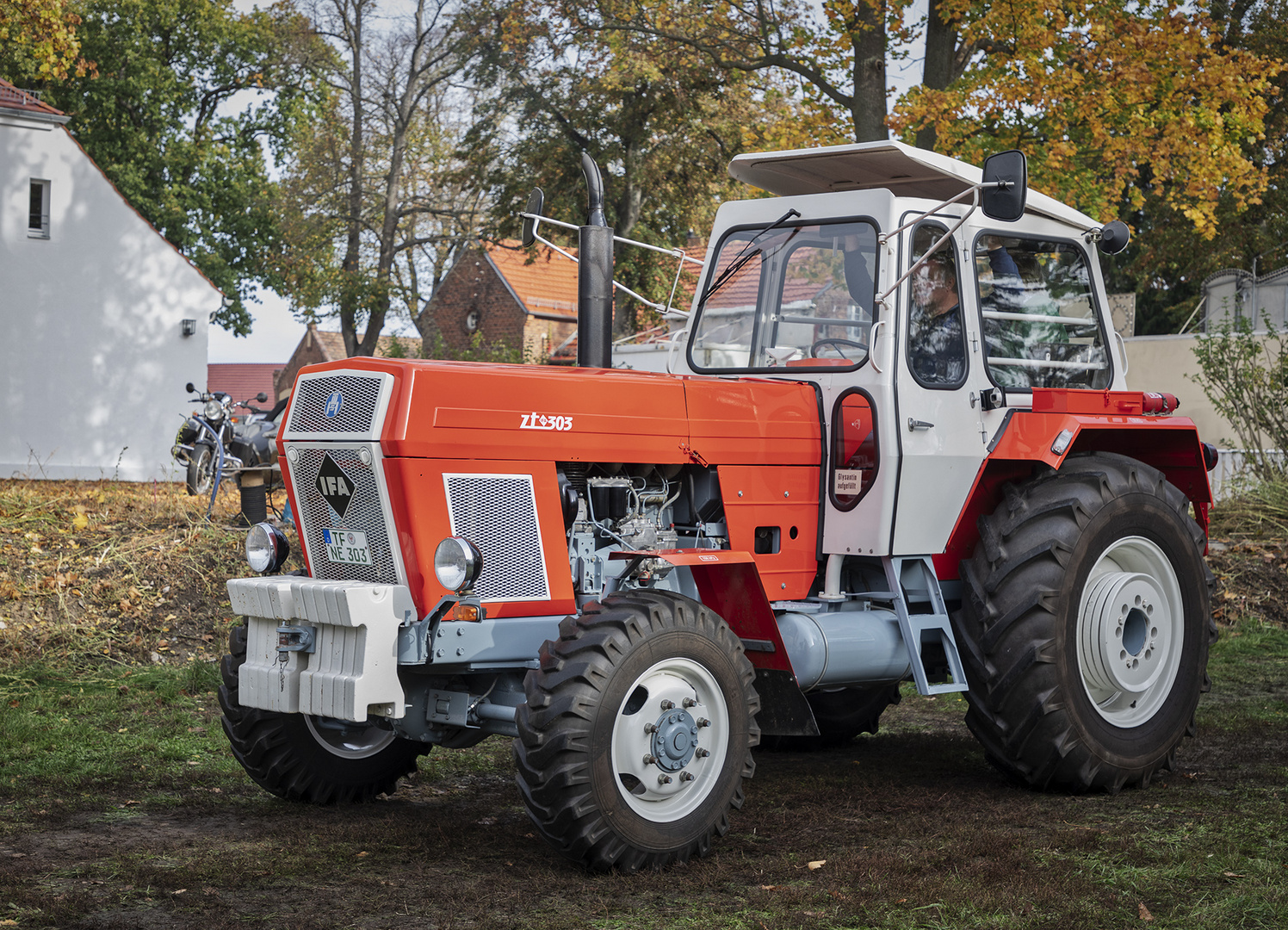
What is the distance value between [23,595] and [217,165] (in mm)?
35184

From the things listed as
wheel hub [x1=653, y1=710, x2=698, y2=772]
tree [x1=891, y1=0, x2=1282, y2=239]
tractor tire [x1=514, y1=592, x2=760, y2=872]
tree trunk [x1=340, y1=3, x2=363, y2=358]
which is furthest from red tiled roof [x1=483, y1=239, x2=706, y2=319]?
wheel hub [x1=653, y1=710, x2=698, y2=772]

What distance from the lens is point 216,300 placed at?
2684cm

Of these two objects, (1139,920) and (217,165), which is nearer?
(1139,920)

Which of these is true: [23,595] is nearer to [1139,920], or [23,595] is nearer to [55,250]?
[1139,920]

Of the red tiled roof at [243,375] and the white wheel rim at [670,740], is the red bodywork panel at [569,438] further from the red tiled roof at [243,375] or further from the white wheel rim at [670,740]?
the red tiled roof at [243,375]

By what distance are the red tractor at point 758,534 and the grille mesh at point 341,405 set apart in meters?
0.02

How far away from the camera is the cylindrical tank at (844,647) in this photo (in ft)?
18.3

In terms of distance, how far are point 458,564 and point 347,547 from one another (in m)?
0.69

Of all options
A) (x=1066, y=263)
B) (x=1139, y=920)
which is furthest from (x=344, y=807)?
(x=1066, y=263)

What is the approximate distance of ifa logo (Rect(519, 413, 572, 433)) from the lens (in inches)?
197

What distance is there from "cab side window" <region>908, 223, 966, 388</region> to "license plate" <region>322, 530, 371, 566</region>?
244 centimetres

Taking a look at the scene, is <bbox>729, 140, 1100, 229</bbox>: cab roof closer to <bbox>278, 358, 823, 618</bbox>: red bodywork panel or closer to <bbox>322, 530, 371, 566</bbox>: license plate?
<bbox>278, 358, 823, 618</bbox>: red bodywork panel

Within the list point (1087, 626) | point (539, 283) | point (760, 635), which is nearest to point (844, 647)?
point (760, 635)

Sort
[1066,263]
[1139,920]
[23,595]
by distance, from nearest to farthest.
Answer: [1139,920]
[1066,263]
[23,595]
